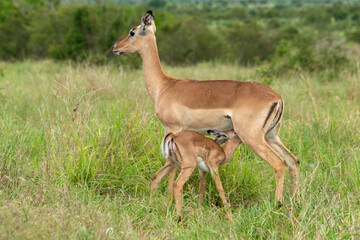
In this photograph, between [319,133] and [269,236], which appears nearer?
[269,236]

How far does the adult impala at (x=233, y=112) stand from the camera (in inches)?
145

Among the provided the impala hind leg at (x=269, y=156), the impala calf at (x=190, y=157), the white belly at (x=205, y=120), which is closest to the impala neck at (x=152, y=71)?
the white belly at (x=205, y=120)

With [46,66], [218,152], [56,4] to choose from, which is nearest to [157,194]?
[218,152]

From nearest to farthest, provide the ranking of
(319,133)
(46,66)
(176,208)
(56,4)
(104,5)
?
(176,208) < (319,133) < (46,66) < (104,5) < (56,4)

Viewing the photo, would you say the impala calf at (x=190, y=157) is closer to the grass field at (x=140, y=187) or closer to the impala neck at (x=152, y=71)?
the grass field at (x=140, y=187)

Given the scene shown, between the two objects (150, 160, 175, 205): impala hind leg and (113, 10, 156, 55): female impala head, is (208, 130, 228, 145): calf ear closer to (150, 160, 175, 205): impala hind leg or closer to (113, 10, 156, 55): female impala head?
(150, 160, 175, 205): impala hind leg

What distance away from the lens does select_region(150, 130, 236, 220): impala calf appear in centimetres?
355

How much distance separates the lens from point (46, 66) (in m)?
11.5

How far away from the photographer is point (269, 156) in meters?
3.71

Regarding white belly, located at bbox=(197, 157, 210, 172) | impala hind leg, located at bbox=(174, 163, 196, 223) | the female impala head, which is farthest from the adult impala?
impala hind leg, located at bbox=(174, 163, 196, 223)

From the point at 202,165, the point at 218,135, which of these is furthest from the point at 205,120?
the point at 202,165

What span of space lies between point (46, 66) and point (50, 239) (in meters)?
9.39

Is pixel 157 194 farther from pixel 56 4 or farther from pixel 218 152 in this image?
pixel 56 4

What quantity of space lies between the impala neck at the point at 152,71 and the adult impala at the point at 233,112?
2cm
